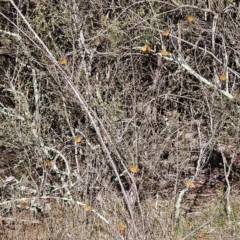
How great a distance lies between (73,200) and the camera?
14.4 ft

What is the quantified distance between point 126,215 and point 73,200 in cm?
50

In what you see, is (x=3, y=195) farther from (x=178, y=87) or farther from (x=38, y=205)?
(x=178, y=87)

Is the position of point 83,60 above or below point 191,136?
above

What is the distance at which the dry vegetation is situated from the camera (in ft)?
14.4

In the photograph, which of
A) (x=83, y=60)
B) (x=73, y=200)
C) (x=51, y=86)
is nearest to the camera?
(x=73, y=200)

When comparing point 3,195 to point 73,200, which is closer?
point 73,200

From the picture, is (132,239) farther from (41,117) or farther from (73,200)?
(41,117)

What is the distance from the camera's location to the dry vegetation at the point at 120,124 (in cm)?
438

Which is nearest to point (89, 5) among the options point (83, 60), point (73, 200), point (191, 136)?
point (83, 60)

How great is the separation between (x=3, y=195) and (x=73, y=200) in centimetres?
82

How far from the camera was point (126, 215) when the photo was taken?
4125 millimetres

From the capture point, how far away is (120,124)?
A: 4660 millimetres

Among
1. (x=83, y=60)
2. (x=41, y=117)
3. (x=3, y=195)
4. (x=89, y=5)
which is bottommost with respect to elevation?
(x=3, y=195)

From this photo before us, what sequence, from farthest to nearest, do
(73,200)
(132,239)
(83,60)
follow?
(83,60) → (73,200) → (132,239)
